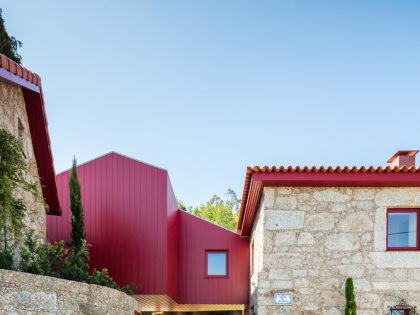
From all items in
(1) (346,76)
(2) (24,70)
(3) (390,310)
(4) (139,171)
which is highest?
(1) (346,76)

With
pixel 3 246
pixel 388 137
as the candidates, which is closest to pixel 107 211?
pixel 3 246

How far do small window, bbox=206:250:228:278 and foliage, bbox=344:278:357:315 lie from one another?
6.42 metres

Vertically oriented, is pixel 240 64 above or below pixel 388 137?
above

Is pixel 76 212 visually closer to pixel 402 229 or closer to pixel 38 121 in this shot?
pixel 38 121

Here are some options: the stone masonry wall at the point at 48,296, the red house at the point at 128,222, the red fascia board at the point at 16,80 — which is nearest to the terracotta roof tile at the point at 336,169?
the stone masonry wall at the point at 48,296

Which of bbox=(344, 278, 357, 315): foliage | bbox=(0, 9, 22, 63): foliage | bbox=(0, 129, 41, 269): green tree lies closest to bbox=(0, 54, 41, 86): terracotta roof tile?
bbox=(0, 129, 41, 269): green tree

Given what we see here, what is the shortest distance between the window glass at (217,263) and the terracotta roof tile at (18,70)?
8135 mm

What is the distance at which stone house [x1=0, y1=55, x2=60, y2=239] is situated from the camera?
8.05m

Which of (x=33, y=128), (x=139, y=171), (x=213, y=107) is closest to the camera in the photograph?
(x=33, y=128)

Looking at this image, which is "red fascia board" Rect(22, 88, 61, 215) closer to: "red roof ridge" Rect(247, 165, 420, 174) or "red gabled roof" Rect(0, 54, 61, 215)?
"red gabled roof" Rect(0, 54, 61, 215)

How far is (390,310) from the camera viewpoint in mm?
9055

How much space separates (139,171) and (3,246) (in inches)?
200

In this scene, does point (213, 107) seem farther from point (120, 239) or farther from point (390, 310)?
point (390, 310)

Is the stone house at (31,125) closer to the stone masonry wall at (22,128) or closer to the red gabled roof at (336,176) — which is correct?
the stone masonry wall at (22,128)
